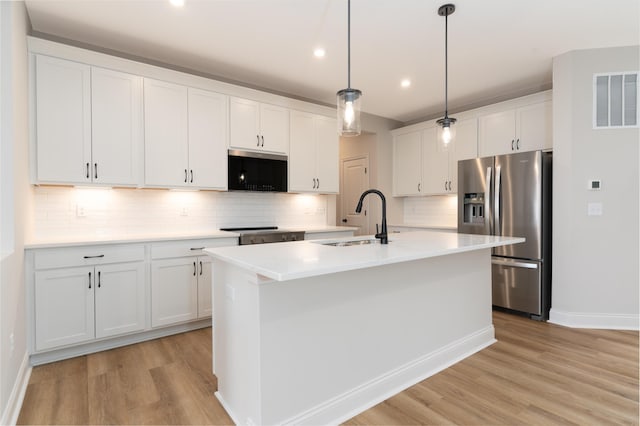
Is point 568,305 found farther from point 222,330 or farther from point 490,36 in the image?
point 222,330

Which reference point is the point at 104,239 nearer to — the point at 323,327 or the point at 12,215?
the point at 12,215

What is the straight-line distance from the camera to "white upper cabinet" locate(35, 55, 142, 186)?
2771 millimetres

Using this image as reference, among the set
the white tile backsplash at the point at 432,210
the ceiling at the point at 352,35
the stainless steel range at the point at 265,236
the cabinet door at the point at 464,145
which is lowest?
the stainless steel range at the point at 265,236

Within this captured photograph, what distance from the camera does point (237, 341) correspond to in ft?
6.08

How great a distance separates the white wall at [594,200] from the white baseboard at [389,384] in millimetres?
1367

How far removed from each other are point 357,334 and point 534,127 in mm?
3538

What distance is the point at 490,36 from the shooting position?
3.07 metres

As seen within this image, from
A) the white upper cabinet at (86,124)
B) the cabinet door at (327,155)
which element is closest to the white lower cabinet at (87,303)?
the white upper cabinet at (86,124)

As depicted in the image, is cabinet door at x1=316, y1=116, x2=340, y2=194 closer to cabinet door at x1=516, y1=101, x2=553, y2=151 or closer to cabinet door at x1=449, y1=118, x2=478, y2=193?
A: cabinet door at x1=449, y1=118, x2=478, y2=193

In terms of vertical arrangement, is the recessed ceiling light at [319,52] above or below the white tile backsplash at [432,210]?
above

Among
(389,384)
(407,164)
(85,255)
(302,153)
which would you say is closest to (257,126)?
(302,153)

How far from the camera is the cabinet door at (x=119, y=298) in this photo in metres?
2.83

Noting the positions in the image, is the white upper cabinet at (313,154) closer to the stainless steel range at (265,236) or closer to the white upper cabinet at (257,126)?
the white upper cabinet at (257,126)

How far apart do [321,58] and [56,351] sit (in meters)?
3.55
